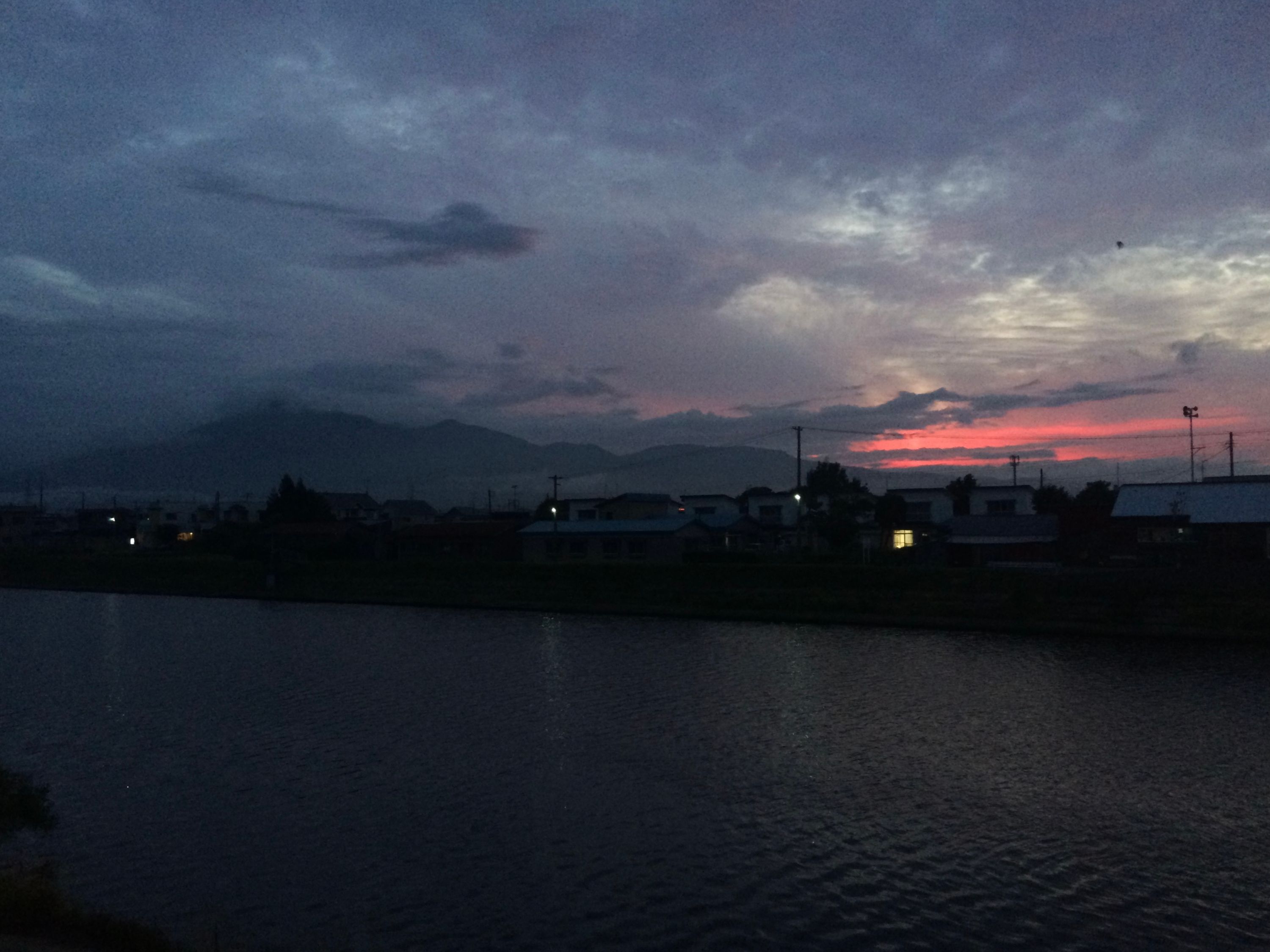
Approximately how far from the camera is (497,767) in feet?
57.7

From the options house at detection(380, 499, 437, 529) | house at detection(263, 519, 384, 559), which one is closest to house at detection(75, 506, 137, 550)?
house at detection(380, 499, 437, 529)

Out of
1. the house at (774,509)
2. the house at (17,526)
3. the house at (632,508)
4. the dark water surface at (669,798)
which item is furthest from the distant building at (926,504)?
the house at (17,526)

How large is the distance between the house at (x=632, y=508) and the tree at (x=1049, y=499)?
2930 centimetres

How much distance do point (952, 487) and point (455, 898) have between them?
279ft

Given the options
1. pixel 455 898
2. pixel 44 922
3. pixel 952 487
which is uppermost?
pixel 952 487

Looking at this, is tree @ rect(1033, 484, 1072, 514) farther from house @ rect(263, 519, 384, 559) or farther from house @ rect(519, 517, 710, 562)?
house @ rect(263, 519, 384, 559)

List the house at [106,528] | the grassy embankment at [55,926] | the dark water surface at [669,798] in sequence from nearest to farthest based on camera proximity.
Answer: the grassy embankment at [55,926] < the dark water surface at [669,798] < the house at [106,528]

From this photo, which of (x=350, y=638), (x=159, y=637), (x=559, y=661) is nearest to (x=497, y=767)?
(x=559, y=661)

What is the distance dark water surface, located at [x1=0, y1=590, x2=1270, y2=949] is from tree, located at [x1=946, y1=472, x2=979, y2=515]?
4329 centimetres

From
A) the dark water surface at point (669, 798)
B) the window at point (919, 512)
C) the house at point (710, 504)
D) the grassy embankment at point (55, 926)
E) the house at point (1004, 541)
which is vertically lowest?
the dark water surface at point (669, 798)

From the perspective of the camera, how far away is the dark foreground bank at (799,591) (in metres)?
35.1

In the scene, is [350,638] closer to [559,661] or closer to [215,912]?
[559,661]

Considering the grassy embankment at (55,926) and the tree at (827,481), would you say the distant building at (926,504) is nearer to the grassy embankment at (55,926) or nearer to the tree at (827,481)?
the tree at (827,481)

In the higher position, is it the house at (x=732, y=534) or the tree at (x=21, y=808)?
the house at (x=732, y=534)
